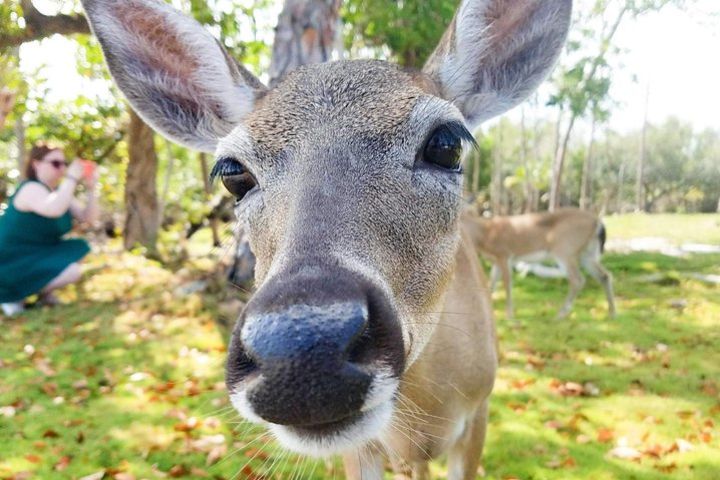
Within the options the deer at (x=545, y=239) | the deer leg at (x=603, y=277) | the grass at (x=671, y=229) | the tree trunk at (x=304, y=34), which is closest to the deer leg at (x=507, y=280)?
the deer at (x=545, y=239)

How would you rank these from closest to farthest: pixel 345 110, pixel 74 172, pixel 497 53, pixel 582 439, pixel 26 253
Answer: pixel 345 110, pixel 497 53, pixel 582 439, pixel 74 172, pixel 26 253

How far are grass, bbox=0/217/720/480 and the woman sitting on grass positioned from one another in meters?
0.47

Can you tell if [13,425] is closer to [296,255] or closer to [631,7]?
[296,255]

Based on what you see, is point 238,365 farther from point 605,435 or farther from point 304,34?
point 304,34

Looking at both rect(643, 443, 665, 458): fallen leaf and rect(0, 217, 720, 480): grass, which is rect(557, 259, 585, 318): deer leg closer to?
rect(0, 217, 720, 480): grass

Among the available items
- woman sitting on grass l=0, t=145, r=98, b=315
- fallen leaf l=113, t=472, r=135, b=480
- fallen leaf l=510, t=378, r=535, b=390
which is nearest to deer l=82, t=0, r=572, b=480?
fallen leaf l=113, t=472, r=135, b=480

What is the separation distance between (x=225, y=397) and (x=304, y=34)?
4.23 metres

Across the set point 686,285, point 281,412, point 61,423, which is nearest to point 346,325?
point 281,412

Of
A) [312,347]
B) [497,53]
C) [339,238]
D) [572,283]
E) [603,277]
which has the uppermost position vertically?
[497,53]

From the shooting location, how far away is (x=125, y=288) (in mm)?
9438

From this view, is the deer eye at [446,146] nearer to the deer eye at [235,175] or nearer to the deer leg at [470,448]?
the deer eye at [235,175]

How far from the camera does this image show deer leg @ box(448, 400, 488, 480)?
10.8 feet

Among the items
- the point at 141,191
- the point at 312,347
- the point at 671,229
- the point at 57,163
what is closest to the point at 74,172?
the point at 57,163

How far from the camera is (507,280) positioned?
9688 millimetres
